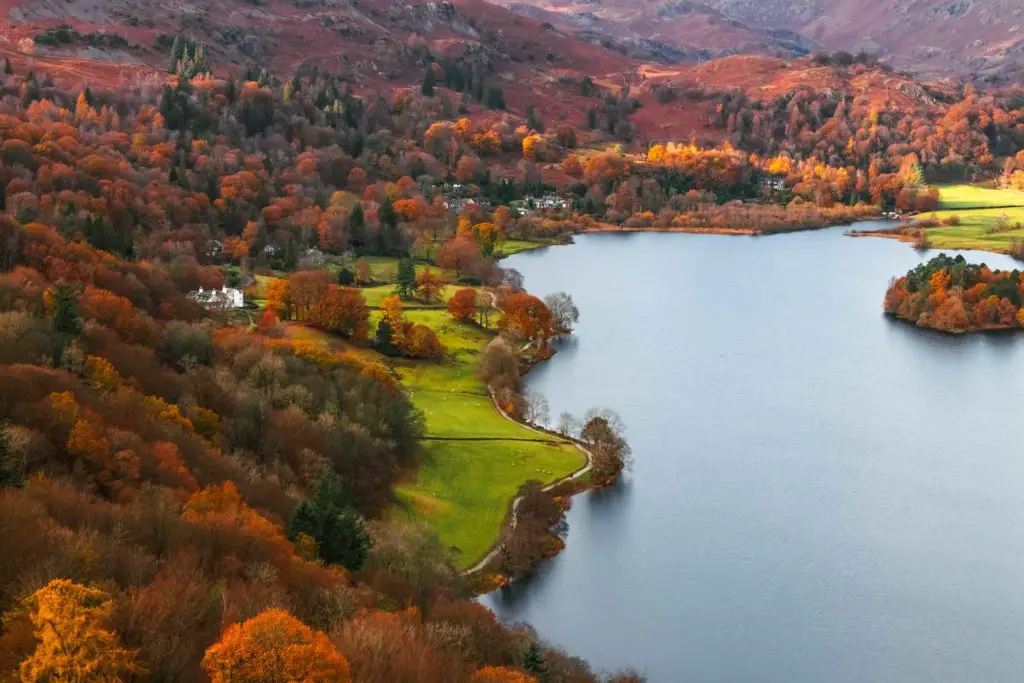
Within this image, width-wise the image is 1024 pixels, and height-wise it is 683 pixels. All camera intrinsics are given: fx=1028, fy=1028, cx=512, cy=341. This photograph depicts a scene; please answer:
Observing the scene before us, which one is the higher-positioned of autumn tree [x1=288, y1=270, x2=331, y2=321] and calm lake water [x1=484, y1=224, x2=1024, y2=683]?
autumn tree [x1=288, y1=270, x2=331, y2=321]

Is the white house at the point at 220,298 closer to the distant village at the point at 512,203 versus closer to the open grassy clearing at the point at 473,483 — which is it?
the open grassy clearing at the point at 473,483

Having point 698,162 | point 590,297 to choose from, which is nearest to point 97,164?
point 590,297

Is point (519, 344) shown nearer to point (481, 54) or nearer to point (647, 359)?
point (647, 359)

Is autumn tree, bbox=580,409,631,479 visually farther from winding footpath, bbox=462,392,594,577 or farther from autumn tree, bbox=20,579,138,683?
autumn tree, bbox=20,579,138,683

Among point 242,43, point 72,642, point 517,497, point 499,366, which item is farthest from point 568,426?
point 242,43

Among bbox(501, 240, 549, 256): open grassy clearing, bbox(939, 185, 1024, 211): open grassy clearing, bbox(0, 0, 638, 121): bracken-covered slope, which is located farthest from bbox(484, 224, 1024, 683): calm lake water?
bbox(0, 0, 638, 121): bracken-covered slope
